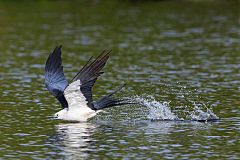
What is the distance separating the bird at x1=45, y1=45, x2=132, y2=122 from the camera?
17.9 meters

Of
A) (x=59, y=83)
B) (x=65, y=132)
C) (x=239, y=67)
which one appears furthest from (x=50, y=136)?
(x=239, y=67)

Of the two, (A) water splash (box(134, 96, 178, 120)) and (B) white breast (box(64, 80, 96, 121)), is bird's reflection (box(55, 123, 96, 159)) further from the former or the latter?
(A) water splash (box(134, 96, 178, 120))

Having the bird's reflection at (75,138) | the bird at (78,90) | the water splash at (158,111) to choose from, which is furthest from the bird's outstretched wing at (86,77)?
the water splash at (158,111)

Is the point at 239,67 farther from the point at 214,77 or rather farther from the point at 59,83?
the point at 59,83

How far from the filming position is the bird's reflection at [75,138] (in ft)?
52.5

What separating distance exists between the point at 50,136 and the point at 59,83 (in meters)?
2.00

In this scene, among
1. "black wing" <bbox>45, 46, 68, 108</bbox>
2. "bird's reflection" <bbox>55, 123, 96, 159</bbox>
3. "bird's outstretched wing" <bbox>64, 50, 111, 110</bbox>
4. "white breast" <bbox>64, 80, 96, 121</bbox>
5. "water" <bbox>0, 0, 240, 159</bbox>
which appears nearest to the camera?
"bird's reflection" <bbox>55, 123, 96, 159</bbox>

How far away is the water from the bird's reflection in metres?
0.02

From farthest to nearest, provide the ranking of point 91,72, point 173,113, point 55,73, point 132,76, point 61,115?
point 132,76 → point 173,113 → point 55,73 → point 61,115 → point 91,72

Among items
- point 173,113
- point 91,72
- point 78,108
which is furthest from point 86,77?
point 173,113

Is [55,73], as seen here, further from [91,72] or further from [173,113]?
[173,113]

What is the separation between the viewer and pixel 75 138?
17.3m

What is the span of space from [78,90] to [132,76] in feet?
25.1

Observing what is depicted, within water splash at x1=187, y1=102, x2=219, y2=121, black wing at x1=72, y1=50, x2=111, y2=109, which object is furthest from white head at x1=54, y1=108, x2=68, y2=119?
water splash at x1=187, y1=102, x2=219, y2=121
